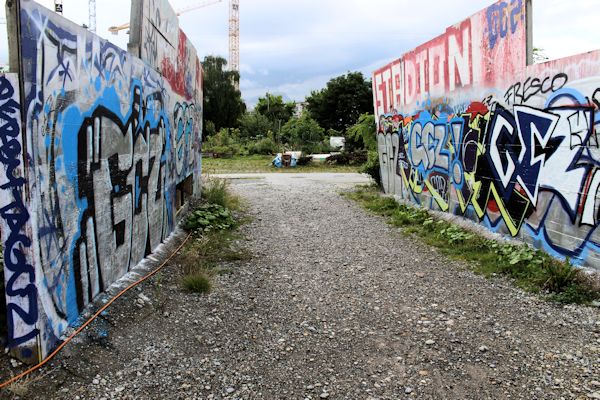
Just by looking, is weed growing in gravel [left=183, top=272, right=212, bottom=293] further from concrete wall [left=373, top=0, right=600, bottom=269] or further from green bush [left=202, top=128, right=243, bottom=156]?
green bush [left=202, top=128, right=243, bottom=156]

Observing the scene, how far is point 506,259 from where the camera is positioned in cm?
546

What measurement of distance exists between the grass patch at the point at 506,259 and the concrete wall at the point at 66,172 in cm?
399

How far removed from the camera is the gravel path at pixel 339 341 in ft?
9.85

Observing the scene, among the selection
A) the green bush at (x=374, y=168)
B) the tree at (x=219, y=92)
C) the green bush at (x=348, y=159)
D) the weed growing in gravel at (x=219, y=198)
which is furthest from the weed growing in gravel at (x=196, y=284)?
the tree at (x=219, y=92)

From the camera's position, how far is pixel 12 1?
2641 mm

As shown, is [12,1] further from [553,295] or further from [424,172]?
[424,172]

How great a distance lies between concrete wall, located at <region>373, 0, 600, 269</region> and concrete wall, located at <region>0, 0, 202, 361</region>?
449 cm

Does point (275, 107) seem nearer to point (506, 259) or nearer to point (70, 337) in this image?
point (506, 259)

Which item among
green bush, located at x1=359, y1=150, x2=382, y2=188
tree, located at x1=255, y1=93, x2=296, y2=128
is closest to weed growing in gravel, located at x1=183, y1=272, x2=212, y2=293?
green bush, located at x1=359, y1=150, x2=382, y2=188

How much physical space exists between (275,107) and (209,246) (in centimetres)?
5005

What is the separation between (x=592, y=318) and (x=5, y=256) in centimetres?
442

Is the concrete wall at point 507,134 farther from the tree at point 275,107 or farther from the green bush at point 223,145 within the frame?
the tree at point 275,107

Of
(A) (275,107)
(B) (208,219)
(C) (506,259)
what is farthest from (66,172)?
(A) (275,107)

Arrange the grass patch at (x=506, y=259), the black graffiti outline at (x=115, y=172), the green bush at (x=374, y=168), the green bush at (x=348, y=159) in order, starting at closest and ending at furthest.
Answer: the black graffiti outline at (x=115, y=172) → the grass patch at (x=506, y=259) → the green bush at (x=374, y=168) → the green bush at (x=348, y=159)
